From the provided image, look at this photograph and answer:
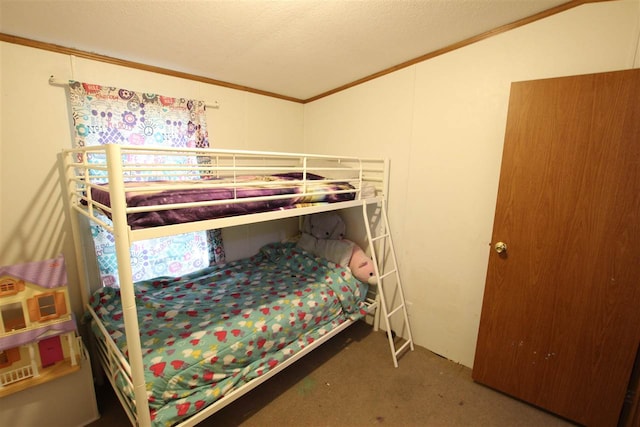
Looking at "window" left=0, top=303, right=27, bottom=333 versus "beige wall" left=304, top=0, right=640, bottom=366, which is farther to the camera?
"beige wall" left=304, top=0, right=640, bottom=366

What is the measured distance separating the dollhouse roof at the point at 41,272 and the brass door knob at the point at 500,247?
107 inches

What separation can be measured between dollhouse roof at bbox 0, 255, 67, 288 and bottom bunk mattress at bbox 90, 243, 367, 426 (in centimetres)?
36

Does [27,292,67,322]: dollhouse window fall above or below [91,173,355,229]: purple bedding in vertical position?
below

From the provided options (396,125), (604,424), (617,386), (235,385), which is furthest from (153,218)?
(604,424)

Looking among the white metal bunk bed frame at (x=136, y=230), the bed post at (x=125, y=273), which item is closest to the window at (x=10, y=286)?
the white metal bunk bed frame at (x=136, y=230)

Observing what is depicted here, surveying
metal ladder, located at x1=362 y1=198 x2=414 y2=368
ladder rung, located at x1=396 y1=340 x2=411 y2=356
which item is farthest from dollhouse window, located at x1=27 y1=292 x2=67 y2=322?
ladder rung, located at x1=396 y1=340 x2=411 y2=356

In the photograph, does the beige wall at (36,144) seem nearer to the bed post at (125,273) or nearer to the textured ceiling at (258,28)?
the textured ceiling at (258,28)

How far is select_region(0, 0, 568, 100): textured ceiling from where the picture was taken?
153 cm

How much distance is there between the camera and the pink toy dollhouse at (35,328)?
147 cm

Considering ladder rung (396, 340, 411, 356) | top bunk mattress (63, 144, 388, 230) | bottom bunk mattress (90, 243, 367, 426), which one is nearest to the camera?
top bunk mattress (63, 144, 388, 230)

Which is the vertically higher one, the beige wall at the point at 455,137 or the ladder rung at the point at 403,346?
the beige wall at the point at 455,137

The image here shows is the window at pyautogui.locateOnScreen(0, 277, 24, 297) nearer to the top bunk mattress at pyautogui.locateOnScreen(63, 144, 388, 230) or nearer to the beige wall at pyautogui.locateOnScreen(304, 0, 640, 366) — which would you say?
the top bunk mattress at pyautogui.locateOnScreen(63, 144, 388, 230)

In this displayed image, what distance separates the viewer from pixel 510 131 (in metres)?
1.79

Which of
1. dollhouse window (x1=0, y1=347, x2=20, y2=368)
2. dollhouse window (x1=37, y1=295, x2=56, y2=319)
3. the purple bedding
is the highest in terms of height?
the purple bedding
